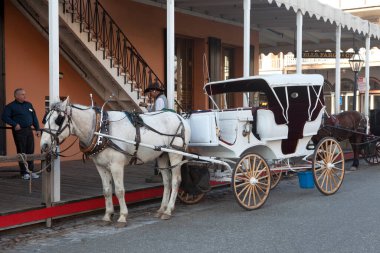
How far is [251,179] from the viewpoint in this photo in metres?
8.22

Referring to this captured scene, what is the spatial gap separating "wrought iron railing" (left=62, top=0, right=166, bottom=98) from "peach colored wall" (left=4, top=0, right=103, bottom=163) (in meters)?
1.20

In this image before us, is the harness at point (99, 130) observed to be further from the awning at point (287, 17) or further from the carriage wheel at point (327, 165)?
the awning at point (287, 17)

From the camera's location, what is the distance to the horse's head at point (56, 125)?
6.66 metres

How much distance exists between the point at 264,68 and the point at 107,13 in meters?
26.3

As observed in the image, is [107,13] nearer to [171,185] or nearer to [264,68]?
[171,185]

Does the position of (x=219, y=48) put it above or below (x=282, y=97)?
above

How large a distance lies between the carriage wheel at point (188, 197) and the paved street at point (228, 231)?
0.12 metres

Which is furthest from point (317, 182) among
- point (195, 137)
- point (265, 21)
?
point (265, 21)

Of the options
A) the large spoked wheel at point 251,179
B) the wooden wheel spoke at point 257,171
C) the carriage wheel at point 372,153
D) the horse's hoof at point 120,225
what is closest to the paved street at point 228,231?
the horse's hoof at point 120,225

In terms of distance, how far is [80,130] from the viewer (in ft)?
22.9

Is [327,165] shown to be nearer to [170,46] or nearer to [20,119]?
[170,46]

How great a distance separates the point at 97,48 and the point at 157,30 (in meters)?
4.22

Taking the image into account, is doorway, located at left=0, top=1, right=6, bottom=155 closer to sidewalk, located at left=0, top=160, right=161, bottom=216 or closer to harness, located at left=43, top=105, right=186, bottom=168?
sidewalk, located at left=0, top=160, right=161, bottom=216

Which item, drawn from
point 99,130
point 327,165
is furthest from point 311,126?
point 99,130
